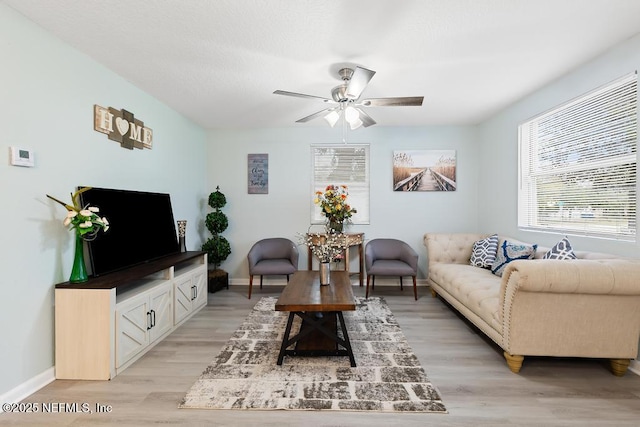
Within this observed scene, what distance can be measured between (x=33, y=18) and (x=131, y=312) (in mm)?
2289

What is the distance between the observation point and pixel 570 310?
218 centimetres

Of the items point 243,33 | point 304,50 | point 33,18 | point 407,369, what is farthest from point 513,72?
point 33,18

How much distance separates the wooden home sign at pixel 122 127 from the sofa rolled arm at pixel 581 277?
3.77 meters

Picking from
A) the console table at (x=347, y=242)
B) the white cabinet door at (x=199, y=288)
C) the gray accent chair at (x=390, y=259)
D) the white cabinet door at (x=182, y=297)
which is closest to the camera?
the white cabinet door at (x=182, y=297)

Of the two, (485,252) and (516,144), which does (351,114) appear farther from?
(485,252)

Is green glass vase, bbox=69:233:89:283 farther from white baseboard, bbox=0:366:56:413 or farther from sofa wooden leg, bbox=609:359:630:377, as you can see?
sofa wooden leg, bbox=609:359:630:377

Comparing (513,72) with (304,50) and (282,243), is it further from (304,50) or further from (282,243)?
(282,243)

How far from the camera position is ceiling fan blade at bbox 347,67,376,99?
2.21 meters

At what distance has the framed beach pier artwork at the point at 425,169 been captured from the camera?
487 cm

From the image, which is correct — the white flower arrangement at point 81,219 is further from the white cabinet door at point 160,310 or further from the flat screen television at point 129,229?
the white cabinet door at point 160,310

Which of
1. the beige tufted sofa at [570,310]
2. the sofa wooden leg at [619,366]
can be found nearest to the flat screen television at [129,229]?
the beige tufted sofa at [570,310]

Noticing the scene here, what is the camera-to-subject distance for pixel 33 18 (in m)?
2.08

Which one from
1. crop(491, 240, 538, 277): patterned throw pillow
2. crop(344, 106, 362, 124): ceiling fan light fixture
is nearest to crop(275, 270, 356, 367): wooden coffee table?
crop(344, 106, 362, 124): ceiling fan light fixture

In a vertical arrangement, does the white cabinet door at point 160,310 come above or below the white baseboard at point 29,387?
above
